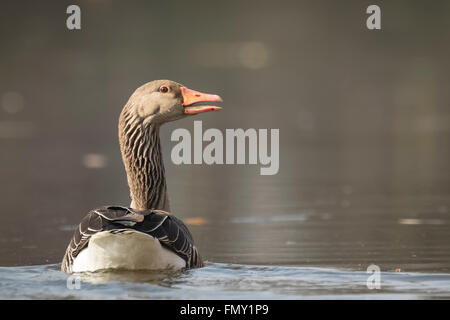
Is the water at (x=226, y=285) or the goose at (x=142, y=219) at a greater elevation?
the goose at (x=142, y=219)

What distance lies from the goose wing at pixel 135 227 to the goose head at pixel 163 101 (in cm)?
150

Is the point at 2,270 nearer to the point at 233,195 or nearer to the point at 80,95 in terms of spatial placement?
the point at 233,195

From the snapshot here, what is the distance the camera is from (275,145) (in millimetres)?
23266

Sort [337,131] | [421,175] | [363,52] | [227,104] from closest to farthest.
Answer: [421,175], [337,131], [227,104], [363,52]

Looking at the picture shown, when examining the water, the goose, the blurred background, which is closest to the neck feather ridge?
the goose

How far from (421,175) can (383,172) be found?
73 centimetres

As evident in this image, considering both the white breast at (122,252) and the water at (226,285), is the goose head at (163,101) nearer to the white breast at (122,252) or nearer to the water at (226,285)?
the water at (226,285)

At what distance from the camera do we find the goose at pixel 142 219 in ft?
29.4

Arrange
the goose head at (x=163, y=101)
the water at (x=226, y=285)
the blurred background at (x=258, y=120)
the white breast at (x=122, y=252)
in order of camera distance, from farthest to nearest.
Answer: the blurred background at (x=258, y=120)
the goose head at (x=163, y=101)
the white breast at (x=122, y=252)
the water at (x=226, y=285)

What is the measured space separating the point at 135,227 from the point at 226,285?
37.5 inches

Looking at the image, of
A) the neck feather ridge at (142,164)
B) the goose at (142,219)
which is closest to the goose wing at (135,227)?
the goose at (142,219)

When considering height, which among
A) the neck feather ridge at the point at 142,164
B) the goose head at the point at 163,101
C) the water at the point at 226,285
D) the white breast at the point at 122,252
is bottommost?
the water at the point at 226,285

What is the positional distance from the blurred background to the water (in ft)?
2.73

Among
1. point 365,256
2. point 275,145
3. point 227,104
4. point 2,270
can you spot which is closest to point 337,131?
point 275,145
